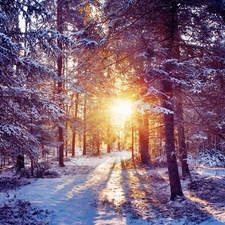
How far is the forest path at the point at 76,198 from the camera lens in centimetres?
673

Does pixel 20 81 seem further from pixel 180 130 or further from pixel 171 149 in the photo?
pixel 180 130

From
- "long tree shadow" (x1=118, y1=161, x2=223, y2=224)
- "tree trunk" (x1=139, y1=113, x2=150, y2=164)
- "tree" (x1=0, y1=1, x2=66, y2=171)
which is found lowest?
"long tree shadow" (x1=118, y1=161, x2=223, y2=224)

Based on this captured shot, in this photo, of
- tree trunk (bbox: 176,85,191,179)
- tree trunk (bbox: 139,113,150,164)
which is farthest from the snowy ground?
tree trunk (bbox: 139,113,150,164)

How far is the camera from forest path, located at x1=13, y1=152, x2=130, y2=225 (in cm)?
673

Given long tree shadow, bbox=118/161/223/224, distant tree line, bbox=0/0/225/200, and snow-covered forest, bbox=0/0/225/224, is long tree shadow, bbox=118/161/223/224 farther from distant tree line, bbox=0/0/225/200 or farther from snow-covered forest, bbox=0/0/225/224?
distant tree line, bbox=0/0/225/200

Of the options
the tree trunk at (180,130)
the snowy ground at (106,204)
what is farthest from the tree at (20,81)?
the tree trunk at (180,130)

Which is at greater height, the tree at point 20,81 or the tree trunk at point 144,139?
the tree at point 20,81

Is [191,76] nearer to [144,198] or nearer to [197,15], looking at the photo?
[197,15]

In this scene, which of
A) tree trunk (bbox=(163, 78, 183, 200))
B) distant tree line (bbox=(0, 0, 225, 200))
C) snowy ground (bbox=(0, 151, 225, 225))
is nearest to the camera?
snowy ground (bbox=(0, 151, 225, 225))

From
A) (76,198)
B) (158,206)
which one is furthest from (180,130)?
(76,198)

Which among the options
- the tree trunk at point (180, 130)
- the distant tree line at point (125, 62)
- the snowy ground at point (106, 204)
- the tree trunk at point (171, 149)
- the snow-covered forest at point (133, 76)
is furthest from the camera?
the tree trunk at point (180, 130)

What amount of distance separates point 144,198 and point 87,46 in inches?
259

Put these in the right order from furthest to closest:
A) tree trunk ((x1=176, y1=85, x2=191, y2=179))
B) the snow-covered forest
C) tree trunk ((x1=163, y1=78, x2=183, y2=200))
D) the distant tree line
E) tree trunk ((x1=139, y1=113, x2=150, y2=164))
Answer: tree trunk ((x1=139, y1=113, x2=150, y2=164)) < tree trunk ((x1=176, y1=85, x2=191, y2=179)) < tree trunk ((x1=163, y1=78, x2=183, y2=200)) < the distant tree line < the snow-covered forest

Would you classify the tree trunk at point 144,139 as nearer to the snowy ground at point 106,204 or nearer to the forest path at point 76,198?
the forest path at point 76,198
